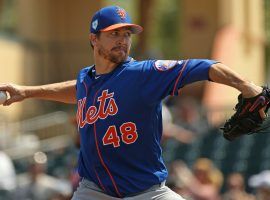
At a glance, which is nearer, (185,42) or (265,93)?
(265,93)

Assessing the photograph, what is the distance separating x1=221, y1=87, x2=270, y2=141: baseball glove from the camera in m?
4.68

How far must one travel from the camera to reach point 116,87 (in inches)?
201

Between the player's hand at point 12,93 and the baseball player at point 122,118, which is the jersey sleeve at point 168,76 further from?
the player's hand at point 12,93

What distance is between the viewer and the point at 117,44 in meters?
5.17

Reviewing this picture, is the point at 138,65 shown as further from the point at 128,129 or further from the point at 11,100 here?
the point at 11,100

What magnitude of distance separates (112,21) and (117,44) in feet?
0.49

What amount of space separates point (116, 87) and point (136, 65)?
0.18 meters

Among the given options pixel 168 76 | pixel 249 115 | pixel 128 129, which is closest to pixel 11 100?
pixel 128 129

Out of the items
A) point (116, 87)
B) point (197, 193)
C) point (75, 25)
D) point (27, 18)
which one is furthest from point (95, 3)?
point (116, 87)

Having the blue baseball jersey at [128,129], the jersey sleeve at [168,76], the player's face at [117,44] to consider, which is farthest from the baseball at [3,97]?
the jersey sleeve at [168,76]

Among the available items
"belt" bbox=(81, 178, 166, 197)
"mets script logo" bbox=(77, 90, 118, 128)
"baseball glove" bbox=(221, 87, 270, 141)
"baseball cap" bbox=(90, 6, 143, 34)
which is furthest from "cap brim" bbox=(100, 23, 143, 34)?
"belt" bbox=(81, 178, 166, 197)

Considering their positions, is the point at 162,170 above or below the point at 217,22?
above

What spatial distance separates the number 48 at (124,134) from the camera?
5.03 metres

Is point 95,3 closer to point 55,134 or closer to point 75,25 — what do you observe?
point 75,25
